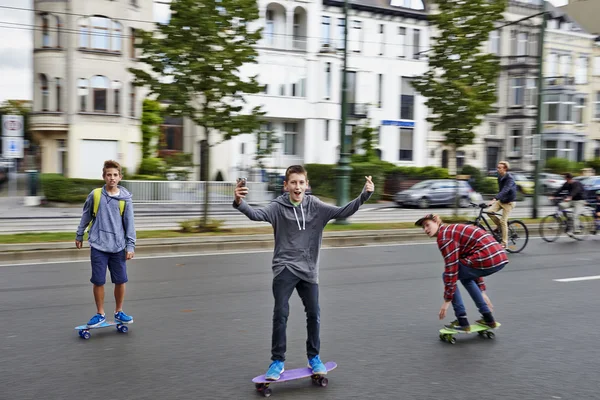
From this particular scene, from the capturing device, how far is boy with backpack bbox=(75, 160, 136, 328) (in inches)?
247

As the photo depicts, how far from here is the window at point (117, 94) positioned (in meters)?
31.7

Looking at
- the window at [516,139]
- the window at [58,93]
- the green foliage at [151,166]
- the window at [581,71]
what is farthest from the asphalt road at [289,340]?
the window at [581,71]

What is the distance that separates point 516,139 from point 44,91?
35720mm

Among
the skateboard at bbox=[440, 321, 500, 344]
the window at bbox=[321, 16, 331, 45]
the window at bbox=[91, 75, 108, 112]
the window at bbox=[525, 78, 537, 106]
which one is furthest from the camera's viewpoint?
the window at bbox=[525, 78, 537, 106]

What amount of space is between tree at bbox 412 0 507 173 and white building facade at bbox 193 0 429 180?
19.6m

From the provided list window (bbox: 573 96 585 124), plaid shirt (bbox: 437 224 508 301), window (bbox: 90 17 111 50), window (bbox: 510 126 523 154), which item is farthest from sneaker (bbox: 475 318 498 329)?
window (bbox: 573 96 585 124)

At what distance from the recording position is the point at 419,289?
896cm

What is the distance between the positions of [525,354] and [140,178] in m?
25.9

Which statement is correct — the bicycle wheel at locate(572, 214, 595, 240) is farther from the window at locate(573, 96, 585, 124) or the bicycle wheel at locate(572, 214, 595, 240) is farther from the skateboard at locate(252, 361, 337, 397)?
the window at locate(573, 96, 585, 124)

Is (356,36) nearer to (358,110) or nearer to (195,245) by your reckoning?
(358,110)

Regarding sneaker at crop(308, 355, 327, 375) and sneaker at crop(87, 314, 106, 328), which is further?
sneaker at crop(87, 314, 106, 328)

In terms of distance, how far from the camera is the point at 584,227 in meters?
16.1

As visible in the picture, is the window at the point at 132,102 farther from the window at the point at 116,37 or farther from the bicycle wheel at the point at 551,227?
the bicycle wheel at the point at 551,227

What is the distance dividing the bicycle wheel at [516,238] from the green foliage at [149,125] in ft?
81.3
